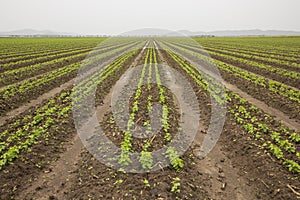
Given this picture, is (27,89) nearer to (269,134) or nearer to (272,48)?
(269,134)

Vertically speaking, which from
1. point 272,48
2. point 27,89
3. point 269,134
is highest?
point 272,48

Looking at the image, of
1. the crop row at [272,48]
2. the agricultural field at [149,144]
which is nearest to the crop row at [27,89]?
the agricultural field at [149,144]

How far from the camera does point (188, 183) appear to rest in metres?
5.11

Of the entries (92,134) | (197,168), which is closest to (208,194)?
(197,168)

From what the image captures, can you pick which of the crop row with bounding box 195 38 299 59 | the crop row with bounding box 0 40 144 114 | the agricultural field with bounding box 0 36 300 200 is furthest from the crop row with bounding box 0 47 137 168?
the crop row with bounding box 195 38 299 59

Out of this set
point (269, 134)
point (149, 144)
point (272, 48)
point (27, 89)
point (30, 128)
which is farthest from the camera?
point (272, 48)

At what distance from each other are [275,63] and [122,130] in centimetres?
1910

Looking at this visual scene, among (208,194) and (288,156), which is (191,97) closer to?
(288,156)

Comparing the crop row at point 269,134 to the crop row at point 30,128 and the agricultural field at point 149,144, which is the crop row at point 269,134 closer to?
the agricultural field at point 149,144

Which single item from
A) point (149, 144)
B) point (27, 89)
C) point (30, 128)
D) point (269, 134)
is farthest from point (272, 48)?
point (30, 128)

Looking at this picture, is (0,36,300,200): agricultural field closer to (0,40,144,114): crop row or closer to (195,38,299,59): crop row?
(0,40,144,114): crop row

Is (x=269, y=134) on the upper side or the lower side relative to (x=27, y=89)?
lower

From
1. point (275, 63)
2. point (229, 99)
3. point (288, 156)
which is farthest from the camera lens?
point (275, 63)

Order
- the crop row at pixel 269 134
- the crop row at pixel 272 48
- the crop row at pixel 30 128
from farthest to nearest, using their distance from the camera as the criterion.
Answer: the crop row at pixel 272 48
the crop row at pixel 30 128
the crop row at pixel 269 134
